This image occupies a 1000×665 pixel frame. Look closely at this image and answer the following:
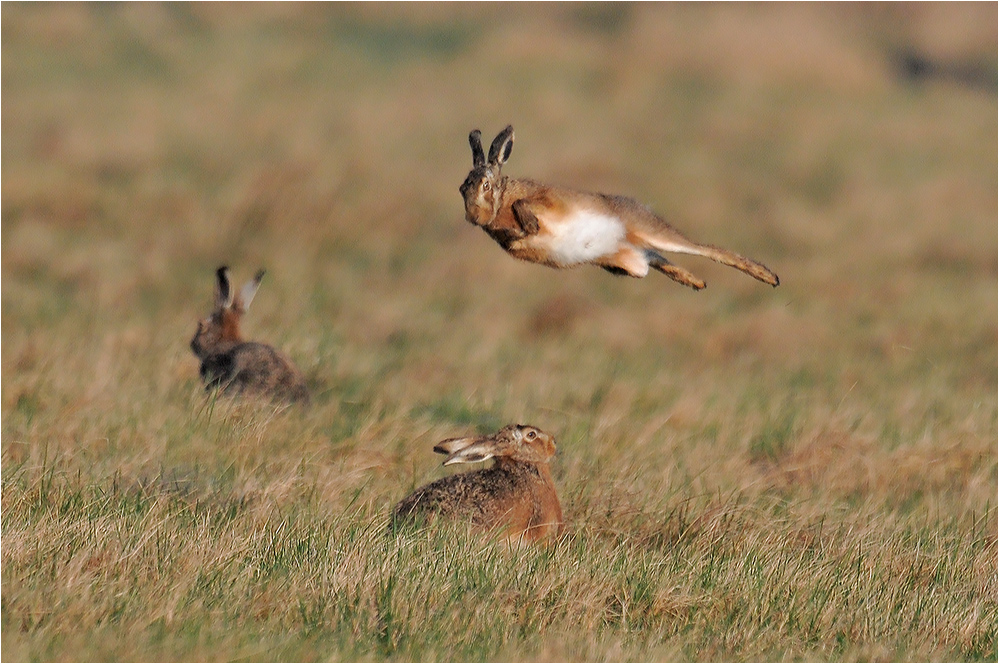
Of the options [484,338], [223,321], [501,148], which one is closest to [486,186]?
[501,148]

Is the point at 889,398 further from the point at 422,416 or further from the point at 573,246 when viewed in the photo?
the point at 573,246

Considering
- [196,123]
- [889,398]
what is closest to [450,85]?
[196,123]

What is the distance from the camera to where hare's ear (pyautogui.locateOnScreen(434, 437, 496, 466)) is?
17.1 feet

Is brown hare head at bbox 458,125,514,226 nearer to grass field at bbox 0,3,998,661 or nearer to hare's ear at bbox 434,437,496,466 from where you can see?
hare's ear at bbox 434,437,496,466

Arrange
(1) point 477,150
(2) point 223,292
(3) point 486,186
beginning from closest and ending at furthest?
(3) point 486,186
(1) point 477,150
(2) point 223,292

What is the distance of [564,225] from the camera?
490cm

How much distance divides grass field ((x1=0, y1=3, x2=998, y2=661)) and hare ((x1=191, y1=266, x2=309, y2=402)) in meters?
0.21

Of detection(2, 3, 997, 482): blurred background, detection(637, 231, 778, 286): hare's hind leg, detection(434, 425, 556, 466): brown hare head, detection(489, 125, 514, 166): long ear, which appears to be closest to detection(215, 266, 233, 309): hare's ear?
detection(2, 3, 997, 482): blurred background

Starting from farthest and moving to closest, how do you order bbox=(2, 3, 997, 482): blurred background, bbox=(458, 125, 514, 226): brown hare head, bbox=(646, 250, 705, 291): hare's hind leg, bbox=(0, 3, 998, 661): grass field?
bbox=(2, 3, 997, 482): blurred background < bbox=(646, 250, 705, 291): hare's hind leg < bbox=(458, 125, 514, 226): brown hare head < bbox=(0, 3, 998, 661): grass field

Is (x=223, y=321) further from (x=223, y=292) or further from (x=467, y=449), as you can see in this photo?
(x=467, y=449)

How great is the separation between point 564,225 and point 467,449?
1051 mm

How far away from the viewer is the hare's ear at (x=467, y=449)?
5.22 m

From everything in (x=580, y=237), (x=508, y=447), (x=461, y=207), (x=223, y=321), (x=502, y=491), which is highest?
(x=461, y=207)

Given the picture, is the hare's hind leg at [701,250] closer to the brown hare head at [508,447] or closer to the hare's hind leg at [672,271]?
the hare's hind leg at [672,271]
